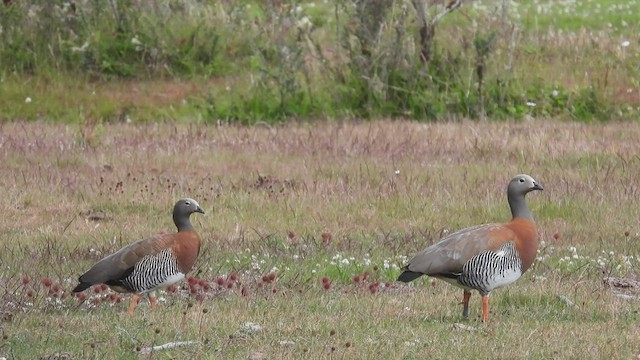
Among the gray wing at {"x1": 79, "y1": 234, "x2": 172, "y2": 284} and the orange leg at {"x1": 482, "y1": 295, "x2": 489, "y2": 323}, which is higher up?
the gray wing at {"x1": 79, "y1": 234, "x2": 172, "y2": 284}

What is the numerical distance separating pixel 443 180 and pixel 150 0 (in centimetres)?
953

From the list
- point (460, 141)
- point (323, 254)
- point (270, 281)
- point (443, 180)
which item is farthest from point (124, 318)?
point (460, 141)

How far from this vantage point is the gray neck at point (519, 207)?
30.3ft

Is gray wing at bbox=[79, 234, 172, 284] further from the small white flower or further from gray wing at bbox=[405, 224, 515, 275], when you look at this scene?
the small white flower

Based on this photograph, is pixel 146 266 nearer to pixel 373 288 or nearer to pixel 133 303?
pixel 133 303

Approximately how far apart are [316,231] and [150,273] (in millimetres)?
3338

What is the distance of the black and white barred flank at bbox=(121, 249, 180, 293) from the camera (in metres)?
8.93

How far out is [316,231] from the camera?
1210 cm

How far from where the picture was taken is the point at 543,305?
30.4 feet

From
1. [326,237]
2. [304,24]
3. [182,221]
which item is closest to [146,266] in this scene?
[182,221]

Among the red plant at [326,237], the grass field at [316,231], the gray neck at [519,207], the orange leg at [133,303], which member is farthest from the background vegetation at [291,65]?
the orange leg at [133,303]

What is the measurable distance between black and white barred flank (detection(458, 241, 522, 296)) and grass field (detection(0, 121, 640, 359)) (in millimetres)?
270

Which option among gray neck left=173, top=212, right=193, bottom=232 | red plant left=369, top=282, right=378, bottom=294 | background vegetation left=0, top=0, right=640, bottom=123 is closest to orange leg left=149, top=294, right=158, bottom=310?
gray neck left=173, top=212, right=193, bottom=232

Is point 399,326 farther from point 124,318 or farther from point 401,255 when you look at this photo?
point 401,255
